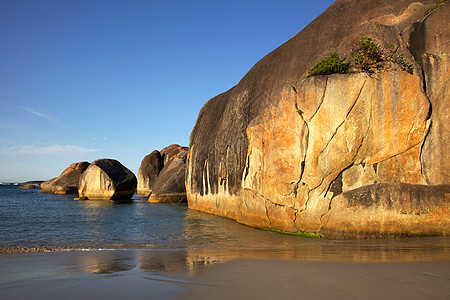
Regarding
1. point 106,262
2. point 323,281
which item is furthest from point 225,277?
point 106,262

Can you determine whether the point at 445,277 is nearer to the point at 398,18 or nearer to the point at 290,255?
the point at 290,255

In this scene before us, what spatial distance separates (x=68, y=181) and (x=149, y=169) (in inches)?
470

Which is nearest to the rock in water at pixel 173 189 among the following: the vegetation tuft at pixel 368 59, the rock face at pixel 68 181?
the vegetation tuft at pixel 368 59

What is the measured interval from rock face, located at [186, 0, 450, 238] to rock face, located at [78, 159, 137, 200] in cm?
2336

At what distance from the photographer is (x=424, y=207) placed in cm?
862

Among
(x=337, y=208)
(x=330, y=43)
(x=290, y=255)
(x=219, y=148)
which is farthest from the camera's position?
(x=219, y=148)

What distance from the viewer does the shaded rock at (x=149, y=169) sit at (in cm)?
5059

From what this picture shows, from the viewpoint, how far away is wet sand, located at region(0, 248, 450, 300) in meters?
4.02

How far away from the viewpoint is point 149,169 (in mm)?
50594

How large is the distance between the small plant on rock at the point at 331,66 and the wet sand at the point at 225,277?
587cm

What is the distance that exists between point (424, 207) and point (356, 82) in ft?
13.1

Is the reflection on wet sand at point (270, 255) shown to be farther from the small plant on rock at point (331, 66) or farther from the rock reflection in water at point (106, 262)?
the small plant on rock at point (331, 66)

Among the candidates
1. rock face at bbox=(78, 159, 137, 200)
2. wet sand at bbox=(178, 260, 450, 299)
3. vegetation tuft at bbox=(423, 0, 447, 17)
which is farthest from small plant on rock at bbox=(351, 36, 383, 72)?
rock face at bbox=(78, 159, 137, 200)

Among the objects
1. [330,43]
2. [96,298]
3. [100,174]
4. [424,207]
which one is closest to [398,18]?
[330,43]
